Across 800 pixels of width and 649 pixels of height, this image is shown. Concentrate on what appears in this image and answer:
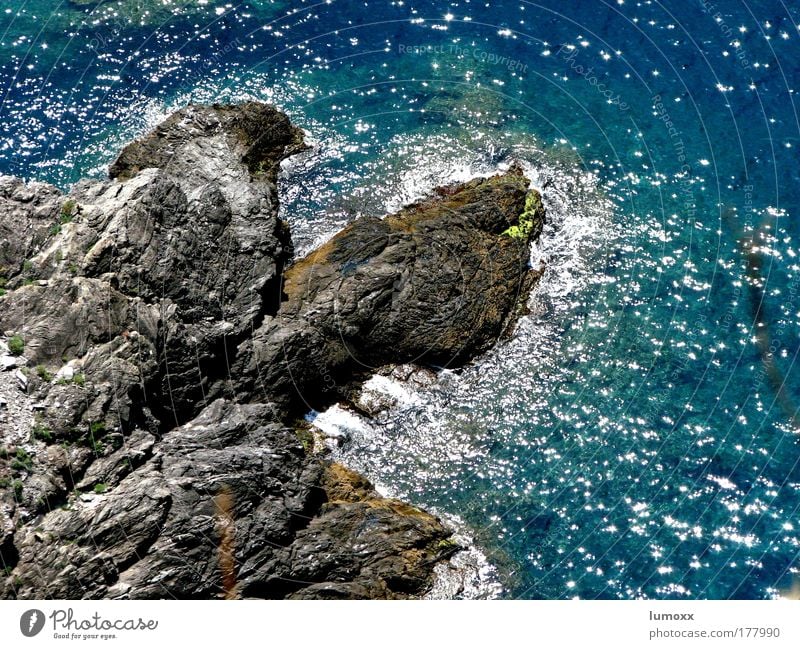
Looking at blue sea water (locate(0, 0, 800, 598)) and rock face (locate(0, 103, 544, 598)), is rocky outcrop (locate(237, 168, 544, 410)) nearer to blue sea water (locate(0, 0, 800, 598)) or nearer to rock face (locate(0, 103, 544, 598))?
rock face (locate(0, 103, 544, 598))

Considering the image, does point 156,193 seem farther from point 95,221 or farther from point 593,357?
point 593,357

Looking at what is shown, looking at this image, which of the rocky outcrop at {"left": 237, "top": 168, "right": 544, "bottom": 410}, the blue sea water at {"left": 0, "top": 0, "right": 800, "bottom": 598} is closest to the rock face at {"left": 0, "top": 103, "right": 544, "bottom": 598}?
the rocky outcrop at {"left": 237, "top": 168, "right": 544, "bottom": 410}

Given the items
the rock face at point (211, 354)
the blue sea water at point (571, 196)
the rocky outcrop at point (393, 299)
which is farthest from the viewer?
the rocky outcrop at point (393, 299)

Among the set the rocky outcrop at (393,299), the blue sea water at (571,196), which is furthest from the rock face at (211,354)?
the blue sea water at (571,196)

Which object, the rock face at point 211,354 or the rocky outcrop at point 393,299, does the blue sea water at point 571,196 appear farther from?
the rock face at point 211,354

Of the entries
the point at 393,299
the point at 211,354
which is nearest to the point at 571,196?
the point at 393,299

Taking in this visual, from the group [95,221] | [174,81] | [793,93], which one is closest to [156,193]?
[95,221]
